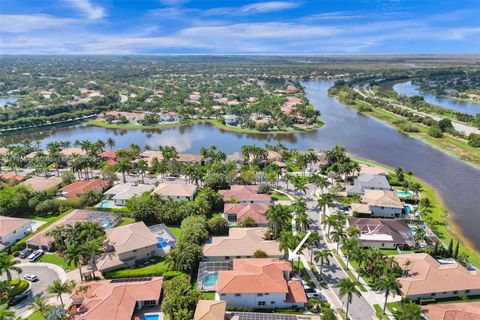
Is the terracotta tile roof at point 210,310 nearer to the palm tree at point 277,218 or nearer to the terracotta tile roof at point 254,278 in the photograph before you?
the terracotta tile roof at point 254,278

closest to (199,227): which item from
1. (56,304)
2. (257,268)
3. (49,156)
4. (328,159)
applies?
(257,268)

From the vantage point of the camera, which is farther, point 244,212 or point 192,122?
point 192,122

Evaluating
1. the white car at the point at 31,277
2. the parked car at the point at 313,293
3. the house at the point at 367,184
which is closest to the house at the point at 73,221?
the white car at the point at 31,277

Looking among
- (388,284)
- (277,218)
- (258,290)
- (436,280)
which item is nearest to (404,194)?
(436,280)

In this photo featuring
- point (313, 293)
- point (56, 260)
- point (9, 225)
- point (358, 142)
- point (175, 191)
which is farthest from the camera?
point (358, 142)

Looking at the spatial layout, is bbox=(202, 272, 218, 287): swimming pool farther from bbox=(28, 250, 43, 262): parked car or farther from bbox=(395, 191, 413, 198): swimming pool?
bbox=(395, 191, 413, 198): swimming pool

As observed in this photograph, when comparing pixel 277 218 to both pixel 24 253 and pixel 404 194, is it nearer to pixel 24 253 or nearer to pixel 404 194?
pixel 404 194

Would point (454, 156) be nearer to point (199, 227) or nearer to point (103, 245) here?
point (199, 227)
